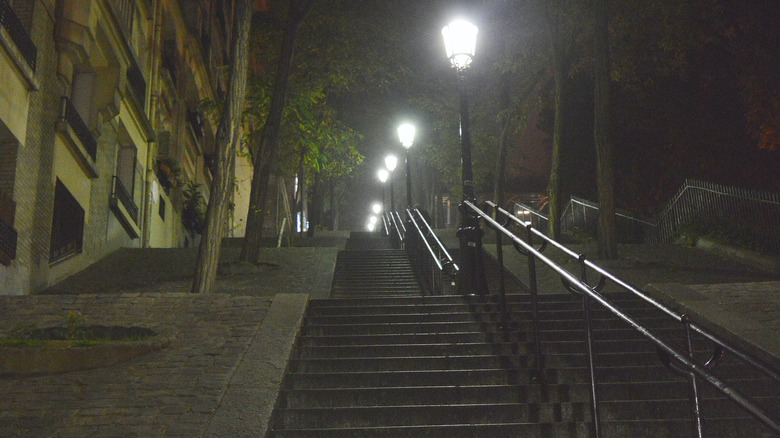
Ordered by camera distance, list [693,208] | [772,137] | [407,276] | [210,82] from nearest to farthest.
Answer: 1. [407,276]
2. [693,208]
3. [772,137]
4. [210,82]

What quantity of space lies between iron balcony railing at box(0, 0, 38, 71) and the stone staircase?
6.54 metres

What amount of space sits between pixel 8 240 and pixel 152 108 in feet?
32.0

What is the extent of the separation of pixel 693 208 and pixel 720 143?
415 inches

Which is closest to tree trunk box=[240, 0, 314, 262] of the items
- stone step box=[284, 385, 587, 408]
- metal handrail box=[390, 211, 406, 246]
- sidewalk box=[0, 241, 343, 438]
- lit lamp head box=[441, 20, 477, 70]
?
metal handrail box=[390, 211, 406, 246]

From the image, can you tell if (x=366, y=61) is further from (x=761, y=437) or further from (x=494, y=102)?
(x=761, y=437)

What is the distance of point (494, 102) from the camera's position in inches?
1043

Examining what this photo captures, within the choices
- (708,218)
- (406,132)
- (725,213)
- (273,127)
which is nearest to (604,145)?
(725,213)

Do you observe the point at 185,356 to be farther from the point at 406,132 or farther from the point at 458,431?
the point at 406,132

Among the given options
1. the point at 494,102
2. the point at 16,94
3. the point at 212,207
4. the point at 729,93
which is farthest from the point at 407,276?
the point at 729,93

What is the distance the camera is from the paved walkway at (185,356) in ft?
17.5

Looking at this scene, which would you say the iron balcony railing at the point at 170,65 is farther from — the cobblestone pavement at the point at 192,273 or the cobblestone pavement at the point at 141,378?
the cobblestone pavement at the point at 141,378

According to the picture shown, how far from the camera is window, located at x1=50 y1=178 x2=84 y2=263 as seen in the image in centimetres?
1298

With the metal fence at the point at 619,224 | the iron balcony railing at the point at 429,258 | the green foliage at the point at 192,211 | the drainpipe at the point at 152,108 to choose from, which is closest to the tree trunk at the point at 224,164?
the iron balcony railing at the point at 429,258

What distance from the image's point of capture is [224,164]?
1120cm
